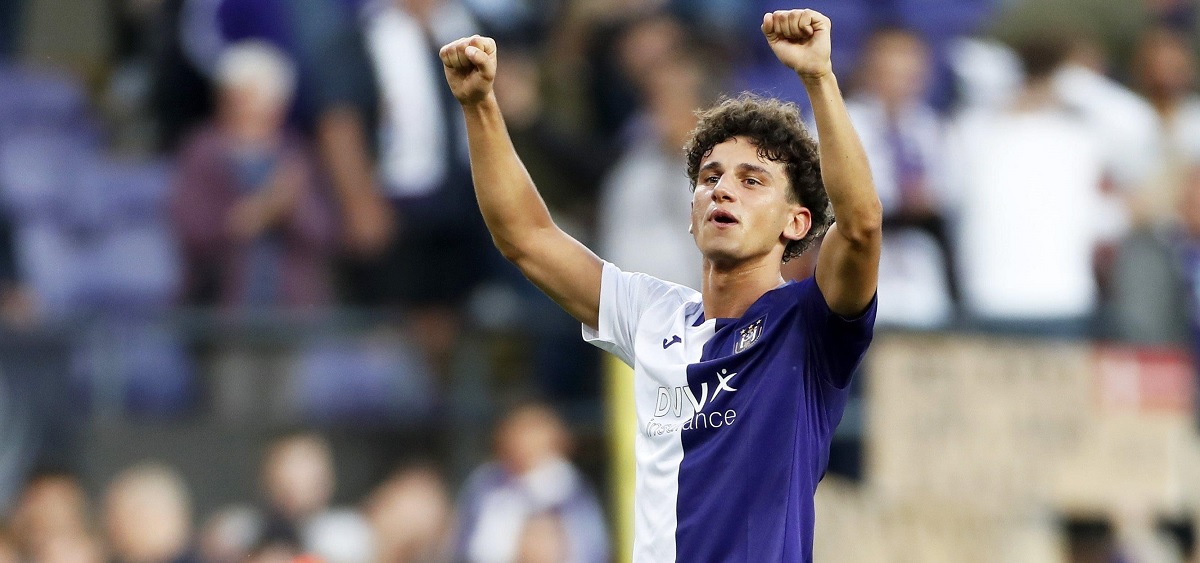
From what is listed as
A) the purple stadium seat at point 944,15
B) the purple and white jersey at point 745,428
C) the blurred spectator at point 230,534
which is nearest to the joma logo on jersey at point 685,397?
the purple and white jersey at point 745,428

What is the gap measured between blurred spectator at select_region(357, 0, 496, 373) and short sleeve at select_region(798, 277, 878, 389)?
5.76 meters

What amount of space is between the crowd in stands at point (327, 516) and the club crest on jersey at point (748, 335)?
503 cm

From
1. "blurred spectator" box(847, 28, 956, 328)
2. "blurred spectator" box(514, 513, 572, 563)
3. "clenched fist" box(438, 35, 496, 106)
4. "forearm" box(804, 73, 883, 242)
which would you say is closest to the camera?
"forearm" box(804, 73, 883, 242)

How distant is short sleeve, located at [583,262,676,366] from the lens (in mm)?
4625

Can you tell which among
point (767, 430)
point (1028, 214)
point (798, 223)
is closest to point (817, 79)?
point (798, 223)

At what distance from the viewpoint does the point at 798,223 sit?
14.5 ft

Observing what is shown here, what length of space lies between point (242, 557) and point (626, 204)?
9.69 ft

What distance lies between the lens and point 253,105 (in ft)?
31.9

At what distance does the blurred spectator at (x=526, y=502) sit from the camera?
366 inches

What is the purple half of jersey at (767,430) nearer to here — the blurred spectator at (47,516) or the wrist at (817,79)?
the wrist at (817,79)

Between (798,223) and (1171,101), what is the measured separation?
761cm

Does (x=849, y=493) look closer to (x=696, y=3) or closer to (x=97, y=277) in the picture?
(x=696, y=3)

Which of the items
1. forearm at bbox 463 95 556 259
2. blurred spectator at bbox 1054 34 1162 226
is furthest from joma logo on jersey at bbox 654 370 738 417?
blurred spectator at bbox 1054 34 1162 226

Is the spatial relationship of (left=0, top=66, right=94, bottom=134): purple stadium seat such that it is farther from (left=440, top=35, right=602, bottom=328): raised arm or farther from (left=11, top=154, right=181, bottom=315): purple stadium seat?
(left=440, top=35, right=602, bottom=328): raised arm
